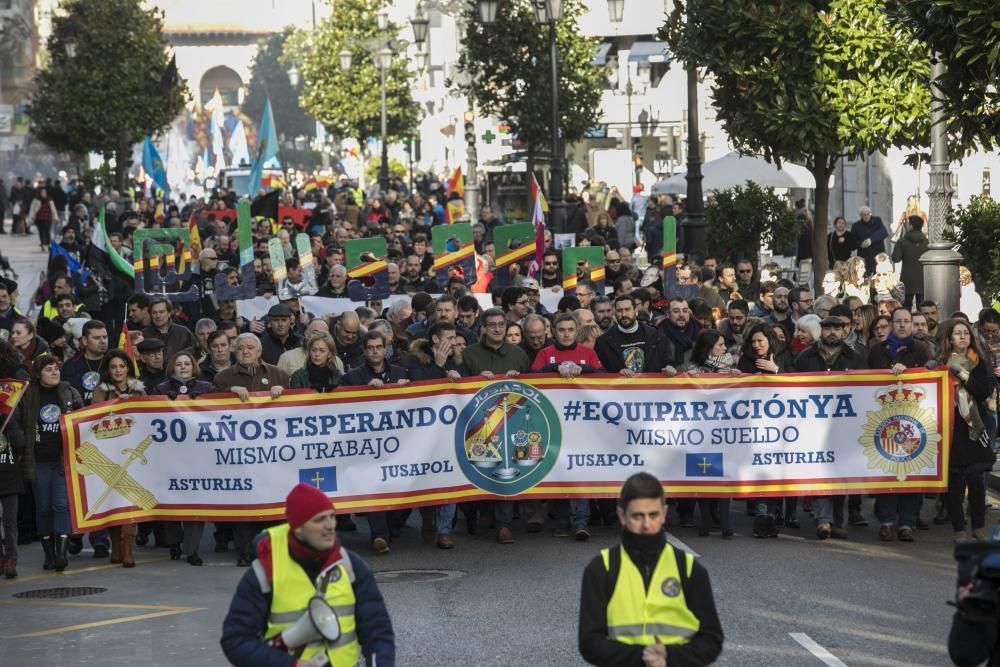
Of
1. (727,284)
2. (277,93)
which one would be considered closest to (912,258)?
(727,284)

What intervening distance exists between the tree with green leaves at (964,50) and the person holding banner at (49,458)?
24.5 ft

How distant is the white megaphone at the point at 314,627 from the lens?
6422 mm

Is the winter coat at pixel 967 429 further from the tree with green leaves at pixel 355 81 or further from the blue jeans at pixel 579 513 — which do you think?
the tree with green leaves at pixel 355 81

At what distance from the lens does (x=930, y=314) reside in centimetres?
1658

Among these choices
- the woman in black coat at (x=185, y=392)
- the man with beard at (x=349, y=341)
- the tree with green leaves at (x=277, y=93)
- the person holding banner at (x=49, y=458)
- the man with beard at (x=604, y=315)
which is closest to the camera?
the person holding banner at (x=49, y=458)

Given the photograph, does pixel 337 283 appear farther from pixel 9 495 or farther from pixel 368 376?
pixel 9 495

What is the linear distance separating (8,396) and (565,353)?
4201 mm

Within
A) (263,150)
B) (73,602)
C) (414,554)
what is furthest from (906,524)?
(263,150)

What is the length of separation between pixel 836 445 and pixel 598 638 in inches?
309

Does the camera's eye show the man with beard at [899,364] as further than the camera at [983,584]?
Yes

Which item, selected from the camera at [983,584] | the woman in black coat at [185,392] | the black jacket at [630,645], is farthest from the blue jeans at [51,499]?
the camera at [983,584]

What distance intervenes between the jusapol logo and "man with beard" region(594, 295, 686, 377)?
1.23 m

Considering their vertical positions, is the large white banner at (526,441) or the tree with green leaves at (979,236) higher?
the tree with green leaves at (979,236)

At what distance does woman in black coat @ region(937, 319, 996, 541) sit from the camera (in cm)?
1346
